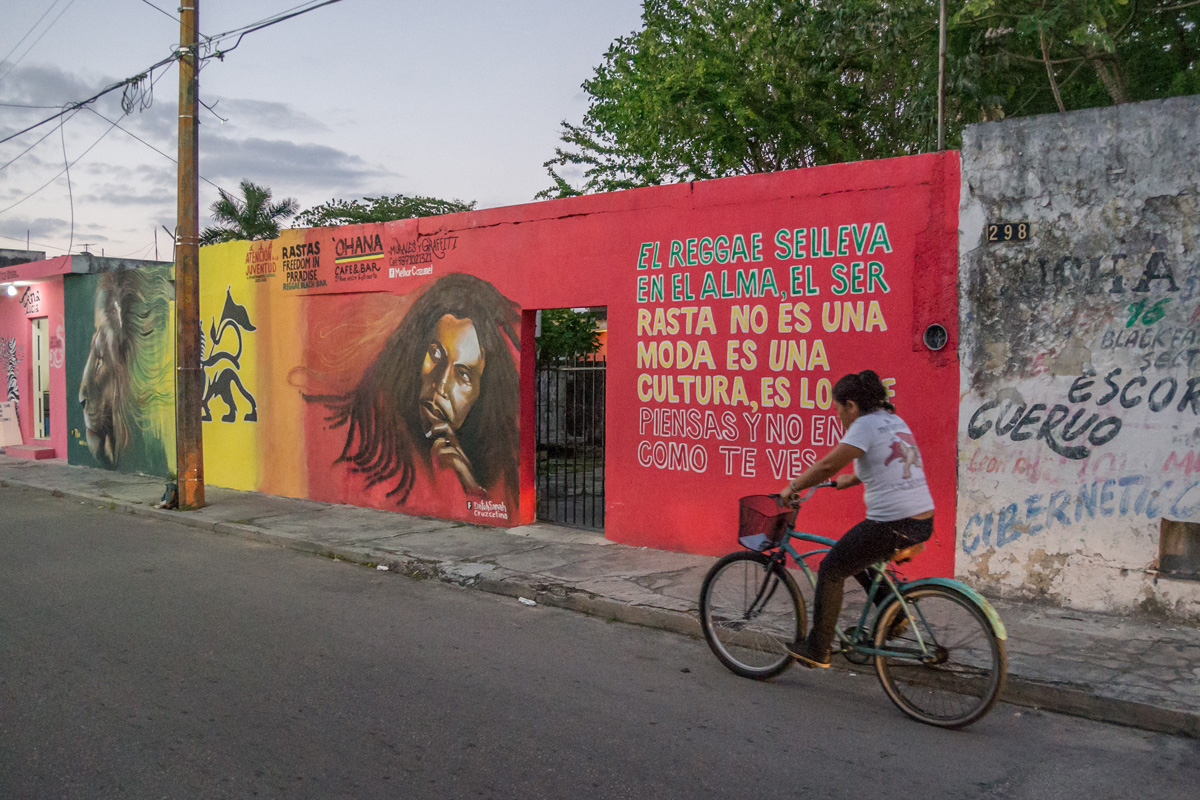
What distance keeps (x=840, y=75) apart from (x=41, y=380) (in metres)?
17.7

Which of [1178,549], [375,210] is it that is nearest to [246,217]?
[375,210]

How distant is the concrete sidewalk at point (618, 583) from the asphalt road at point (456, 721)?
0.62ft

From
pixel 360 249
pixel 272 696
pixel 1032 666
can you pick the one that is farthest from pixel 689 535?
pixel 360 249

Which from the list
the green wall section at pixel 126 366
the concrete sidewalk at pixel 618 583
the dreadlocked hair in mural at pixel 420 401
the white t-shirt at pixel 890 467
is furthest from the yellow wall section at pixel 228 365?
the white t-shirt at pixel 890 467

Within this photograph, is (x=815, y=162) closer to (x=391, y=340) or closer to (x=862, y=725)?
(x=391, y=340)

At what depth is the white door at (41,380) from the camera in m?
18.5

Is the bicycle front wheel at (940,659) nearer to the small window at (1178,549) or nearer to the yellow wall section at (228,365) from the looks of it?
the small window at (1178,549)

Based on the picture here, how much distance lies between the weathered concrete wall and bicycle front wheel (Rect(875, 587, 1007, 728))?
264cm

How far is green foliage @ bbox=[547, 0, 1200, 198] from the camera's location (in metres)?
14.5

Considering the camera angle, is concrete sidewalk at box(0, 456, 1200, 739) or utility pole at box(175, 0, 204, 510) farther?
utility pole at box(175, 0, 204, 510)

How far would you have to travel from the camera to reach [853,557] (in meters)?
4.59

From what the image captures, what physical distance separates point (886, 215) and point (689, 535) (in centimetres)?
338

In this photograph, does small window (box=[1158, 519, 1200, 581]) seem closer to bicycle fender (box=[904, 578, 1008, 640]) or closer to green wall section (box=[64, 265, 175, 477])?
bicycle fender (box=[904, 578, 1008, 640])
